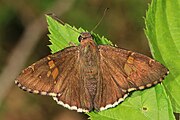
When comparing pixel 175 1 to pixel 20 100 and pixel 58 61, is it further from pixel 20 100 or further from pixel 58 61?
pixel 20 100

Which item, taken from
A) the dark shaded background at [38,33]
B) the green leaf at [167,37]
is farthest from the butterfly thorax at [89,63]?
the dark shaded background at [38,33]

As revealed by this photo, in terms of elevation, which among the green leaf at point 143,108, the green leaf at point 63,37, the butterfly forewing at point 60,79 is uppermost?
the green leaf at point 63,37

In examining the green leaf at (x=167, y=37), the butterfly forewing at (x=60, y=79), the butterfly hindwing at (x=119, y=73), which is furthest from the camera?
the butterfly forewing at (x=60, y=79)

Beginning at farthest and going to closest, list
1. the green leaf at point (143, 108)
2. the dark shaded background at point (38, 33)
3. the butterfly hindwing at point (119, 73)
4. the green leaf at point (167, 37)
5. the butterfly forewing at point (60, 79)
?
1. the dark shaded background at point (38, 33)
2. the butterfly forewing at point (60, 79)
3. the butterfly hindwing at point (119, 73)
4. the green leaf at point (167, 37)
5. the green leaf at point (143, 108)

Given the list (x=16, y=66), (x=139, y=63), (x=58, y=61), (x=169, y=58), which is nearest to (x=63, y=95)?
(x=58, y=61)

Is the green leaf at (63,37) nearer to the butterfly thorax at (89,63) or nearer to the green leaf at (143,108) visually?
the butterfly thorax at (89,63)

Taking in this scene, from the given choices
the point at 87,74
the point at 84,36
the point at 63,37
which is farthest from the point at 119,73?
the point at 63,37

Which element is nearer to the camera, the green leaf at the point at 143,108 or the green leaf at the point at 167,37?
the green leaf at the point at 143,108

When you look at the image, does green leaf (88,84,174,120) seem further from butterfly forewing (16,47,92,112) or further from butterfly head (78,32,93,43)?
butterfly head (78,32,93,43)

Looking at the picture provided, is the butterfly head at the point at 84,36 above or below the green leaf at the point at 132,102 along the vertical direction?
above
